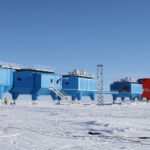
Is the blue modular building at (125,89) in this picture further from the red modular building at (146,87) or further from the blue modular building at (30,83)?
the blue modular building at (30,83)

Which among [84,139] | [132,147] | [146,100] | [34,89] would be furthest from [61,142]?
[146,100]

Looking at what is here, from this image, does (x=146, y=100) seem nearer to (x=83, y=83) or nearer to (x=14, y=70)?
(x=83, y=83)

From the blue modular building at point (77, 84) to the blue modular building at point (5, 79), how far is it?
15.1 meters

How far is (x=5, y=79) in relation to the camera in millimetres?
56031

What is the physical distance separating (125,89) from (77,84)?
27.2 meters

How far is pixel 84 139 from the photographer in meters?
13.2

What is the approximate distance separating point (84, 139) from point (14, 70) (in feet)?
156

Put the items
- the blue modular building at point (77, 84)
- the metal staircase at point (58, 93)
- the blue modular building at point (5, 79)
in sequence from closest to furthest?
the blue modular building at point (5, 79) → the metal staircase at point (58, 93) → the blue modular building at point (77, 84)

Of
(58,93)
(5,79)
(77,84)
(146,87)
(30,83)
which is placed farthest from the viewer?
(146,87)

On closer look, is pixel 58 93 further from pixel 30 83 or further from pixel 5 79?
pixel 5 79

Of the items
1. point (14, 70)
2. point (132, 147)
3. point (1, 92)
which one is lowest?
point (132, 147)

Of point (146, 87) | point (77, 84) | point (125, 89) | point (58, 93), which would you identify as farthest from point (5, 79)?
point (146, 87)

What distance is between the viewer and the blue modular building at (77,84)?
7125 centimetres

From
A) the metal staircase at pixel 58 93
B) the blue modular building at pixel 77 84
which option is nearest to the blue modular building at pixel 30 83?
the metal staircase at pixel 58 93
